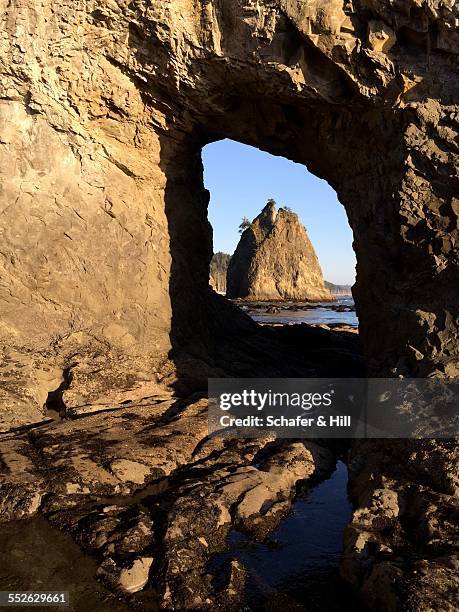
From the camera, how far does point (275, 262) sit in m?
60.8

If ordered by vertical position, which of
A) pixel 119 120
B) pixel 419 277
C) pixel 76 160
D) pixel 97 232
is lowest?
pixel 419 277

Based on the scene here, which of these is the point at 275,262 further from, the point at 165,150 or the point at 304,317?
the point at 165,150

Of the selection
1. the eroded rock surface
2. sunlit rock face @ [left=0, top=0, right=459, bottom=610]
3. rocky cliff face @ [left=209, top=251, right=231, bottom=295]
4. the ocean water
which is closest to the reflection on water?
the eroded rock surface

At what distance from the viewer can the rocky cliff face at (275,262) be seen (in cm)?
6050

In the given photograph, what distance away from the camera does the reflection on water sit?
4.10 metres

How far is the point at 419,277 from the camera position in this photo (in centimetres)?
778

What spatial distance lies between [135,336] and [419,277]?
18.1ft

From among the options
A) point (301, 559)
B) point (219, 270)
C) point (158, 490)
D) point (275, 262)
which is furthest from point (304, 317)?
point (219, 270)

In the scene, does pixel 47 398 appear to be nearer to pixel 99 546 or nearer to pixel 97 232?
pixel 97 232

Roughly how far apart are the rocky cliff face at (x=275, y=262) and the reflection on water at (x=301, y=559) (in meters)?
54.6

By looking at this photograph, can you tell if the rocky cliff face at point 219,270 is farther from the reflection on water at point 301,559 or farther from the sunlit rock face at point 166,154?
the reflection on water at point 301,559

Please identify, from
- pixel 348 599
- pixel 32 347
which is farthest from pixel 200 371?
pixel 348 599

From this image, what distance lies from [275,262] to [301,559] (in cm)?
5691

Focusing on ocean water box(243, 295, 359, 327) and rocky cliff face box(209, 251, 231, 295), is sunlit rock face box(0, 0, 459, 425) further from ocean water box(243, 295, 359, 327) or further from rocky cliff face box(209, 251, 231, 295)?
rocky cliff face box(209, 251, 231, 295)
